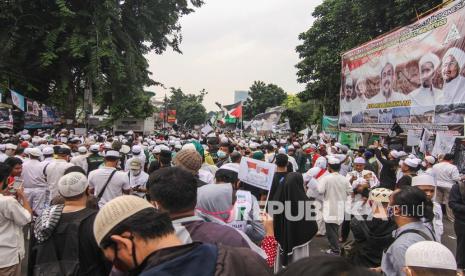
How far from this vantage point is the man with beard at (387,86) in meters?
14.2

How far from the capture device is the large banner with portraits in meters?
10.9

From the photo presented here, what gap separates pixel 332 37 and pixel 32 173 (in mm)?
22905

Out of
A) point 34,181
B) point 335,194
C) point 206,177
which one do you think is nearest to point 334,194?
point 335,194

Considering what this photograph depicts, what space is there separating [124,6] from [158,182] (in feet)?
66.8

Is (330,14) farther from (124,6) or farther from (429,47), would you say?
(429,47)

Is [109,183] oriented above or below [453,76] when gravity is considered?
below

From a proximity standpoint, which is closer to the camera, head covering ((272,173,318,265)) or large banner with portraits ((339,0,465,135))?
head covering ((272,173,318,265))

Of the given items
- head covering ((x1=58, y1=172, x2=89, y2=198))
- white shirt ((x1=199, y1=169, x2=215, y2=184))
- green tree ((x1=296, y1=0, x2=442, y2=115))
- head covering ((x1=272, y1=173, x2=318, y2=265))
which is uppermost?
green tree ((x1=296, y1=0, x2=442, y2=115))

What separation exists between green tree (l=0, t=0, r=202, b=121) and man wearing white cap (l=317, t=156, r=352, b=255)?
13776 mm

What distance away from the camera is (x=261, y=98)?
183 feet

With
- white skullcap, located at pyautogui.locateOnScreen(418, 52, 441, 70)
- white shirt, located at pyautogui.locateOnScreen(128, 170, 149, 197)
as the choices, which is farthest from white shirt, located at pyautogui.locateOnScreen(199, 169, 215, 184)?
white skullcap, located at pyautogui.locateOnScreen(418, 52, 441, 70)

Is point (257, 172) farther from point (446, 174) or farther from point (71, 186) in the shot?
point (446, 174)

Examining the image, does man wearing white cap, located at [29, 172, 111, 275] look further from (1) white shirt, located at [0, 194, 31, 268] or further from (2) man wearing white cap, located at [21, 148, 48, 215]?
(2) man wearing white cap, located at [21, 148, 48, 215]

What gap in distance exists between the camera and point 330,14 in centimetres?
2623
